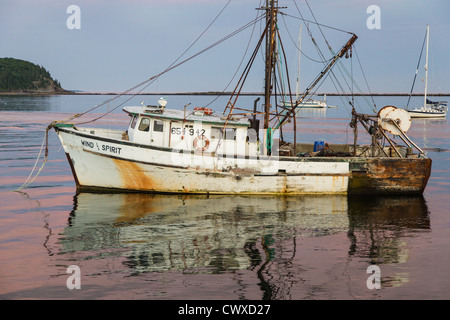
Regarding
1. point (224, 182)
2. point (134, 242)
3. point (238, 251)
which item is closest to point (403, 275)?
point (238, 251)

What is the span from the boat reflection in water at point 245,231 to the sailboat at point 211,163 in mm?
525

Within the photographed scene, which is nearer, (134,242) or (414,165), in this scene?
(134,242)

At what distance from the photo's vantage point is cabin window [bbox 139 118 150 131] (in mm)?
20016

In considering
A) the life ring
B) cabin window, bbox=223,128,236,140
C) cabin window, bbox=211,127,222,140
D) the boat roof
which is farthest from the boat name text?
cabin window, bbox=223,128,236,140

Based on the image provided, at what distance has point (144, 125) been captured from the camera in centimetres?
2005

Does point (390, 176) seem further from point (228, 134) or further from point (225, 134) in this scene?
point (225, 134)

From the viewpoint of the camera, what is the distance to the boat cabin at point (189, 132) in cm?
1991

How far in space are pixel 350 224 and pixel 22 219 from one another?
35.3ft

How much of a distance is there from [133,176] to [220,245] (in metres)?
6.93

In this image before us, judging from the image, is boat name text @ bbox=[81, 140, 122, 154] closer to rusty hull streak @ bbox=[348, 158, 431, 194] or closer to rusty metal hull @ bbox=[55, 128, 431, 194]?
rusty metal hull @ bbox=[55, 128, 431, 194]

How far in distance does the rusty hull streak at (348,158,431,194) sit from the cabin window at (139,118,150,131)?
27.6ft

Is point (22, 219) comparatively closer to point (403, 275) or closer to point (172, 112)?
point (172, 112)

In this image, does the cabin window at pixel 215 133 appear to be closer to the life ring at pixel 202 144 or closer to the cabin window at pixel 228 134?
the cabin window at pixel 228 134
